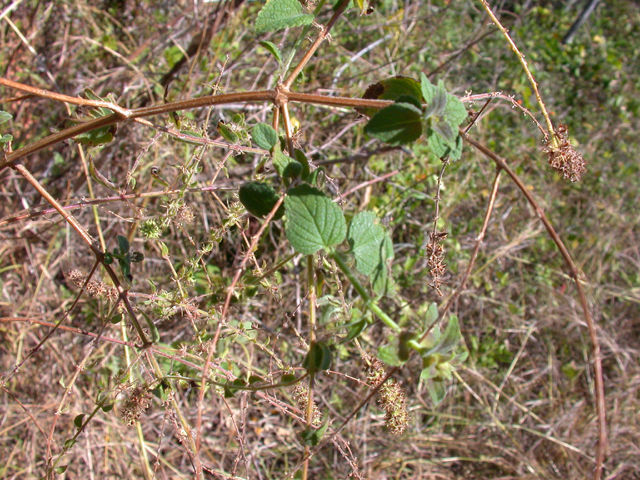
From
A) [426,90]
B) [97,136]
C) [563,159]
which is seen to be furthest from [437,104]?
[97,136]

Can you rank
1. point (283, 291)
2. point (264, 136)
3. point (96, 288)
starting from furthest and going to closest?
point (283, 291) → point (96, 288) → point (264, 136)

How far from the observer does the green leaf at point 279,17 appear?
0.71m

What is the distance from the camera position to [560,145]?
0.73m

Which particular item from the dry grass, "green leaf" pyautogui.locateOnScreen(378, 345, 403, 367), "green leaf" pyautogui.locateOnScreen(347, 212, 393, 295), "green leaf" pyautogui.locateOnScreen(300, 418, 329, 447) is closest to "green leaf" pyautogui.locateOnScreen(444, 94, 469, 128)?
"green leaf" pyautogui.locateOnScreen(347, 212, 393, 295)

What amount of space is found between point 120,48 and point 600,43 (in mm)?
3613

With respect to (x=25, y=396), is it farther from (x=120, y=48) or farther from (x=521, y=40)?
(x=521, y=40)


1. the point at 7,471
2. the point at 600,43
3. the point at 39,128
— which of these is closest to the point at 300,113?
the point at 39,128

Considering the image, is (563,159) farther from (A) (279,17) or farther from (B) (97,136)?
(B) (97,136)

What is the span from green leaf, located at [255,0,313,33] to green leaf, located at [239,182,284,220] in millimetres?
210

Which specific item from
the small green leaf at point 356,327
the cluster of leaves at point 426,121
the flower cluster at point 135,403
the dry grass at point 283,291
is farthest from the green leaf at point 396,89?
the dry grass at point 283,291

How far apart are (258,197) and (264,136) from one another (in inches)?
3.3

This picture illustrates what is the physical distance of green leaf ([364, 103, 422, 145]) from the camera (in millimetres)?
604

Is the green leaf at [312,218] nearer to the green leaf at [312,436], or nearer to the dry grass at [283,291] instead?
the green leaf at [312,436]

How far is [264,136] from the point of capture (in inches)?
27.5
